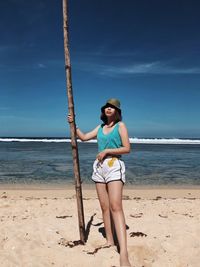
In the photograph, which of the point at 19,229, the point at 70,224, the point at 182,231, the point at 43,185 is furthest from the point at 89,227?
the point at 43,185

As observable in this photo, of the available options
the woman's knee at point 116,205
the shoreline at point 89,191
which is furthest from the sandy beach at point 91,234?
the shoreline at point 89,191

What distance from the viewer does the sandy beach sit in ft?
19.1

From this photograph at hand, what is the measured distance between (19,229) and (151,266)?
274 cm

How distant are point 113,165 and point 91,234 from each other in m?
2.04

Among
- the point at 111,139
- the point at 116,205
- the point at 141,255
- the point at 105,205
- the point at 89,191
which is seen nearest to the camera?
the point at 116,205

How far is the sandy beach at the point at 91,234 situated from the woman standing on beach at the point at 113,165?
654mm

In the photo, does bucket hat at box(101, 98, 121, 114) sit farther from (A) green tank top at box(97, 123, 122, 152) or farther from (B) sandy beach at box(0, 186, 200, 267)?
(B) sandy beach at box(0, 186, 200, 267)

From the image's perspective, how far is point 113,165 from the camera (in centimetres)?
566

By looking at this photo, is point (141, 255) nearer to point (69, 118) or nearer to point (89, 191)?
point (69, 118)

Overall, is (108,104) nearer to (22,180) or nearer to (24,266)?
(24,266)

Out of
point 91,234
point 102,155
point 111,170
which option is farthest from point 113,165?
point 91,234

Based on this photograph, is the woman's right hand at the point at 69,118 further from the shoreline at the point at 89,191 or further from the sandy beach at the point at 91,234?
the shoreline at the point at 89,191

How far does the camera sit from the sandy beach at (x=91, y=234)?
19.1ft

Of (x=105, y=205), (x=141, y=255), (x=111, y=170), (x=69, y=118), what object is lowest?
(x=141, y=255)
